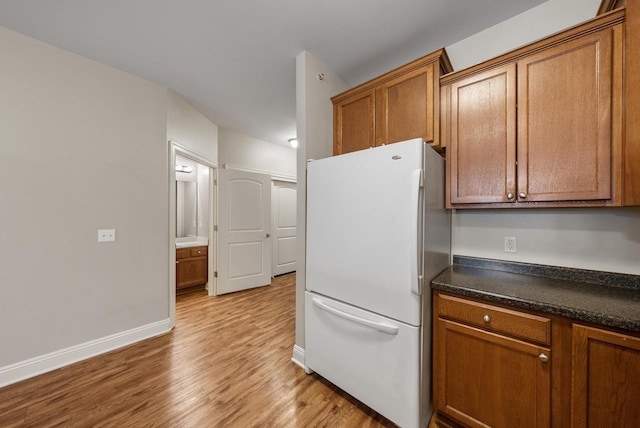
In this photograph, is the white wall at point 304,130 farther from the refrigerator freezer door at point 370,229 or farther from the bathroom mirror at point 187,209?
the bathroom mirror at point 187,209

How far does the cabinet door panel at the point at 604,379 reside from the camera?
37.3 inches

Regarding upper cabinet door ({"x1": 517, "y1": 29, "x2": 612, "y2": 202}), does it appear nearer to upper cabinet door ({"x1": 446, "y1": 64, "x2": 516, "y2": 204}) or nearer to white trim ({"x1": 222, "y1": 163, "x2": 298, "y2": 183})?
upper cabinet door ({"x1": 446, "y1": 64, "x2": 516, "y2": 204})

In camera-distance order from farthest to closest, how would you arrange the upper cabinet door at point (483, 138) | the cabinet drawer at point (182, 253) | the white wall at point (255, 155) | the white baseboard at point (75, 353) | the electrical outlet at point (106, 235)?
the white wall at point (255, 155) → the cabinet drawer at point (182, 253) → the electrical outlet at point (106, 235) → the white baseboard at point (75, 353) → the upper cabinet door at point (483, 138)

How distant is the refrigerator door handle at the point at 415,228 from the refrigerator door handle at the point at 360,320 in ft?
0.88

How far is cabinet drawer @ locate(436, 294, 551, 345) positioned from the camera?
1.12 metres

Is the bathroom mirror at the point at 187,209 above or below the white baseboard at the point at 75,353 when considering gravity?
above

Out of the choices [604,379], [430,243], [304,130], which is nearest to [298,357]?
[430,243]

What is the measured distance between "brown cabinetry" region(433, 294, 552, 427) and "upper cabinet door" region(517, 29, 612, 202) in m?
0.72

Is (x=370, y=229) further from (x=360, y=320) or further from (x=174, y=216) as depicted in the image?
(x=174, y=216)

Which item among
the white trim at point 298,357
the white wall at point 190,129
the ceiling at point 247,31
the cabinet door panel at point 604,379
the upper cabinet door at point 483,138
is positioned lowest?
the white trim at point 298,357

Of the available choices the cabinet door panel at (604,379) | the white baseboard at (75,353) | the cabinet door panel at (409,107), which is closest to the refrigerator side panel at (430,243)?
the cabinet door panel at (409,107)

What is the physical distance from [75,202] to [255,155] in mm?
2737

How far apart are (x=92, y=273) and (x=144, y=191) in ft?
2.78

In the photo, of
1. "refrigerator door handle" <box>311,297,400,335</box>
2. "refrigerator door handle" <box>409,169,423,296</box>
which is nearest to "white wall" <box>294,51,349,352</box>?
"refrigerator door handle" <box>311,297,400,335</box>
